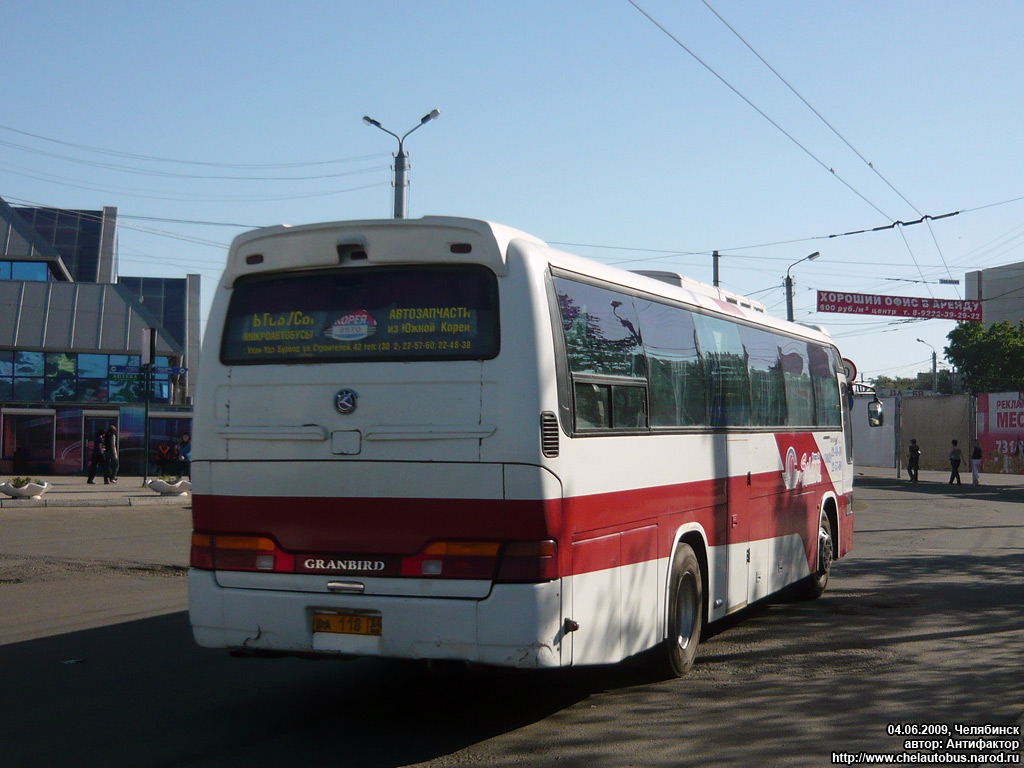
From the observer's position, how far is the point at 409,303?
6.39 m

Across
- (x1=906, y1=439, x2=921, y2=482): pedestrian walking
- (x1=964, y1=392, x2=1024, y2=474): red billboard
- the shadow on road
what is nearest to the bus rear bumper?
the shadow on road

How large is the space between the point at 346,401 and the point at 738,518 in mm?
4078

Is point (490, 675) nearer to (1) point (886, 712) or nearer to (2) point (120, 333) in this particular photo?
(1) point (886, 712)

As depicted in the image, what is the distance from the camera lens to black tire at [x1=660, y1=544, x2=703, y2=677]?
7.54 metres

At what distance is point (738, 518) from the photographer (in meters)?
9.11

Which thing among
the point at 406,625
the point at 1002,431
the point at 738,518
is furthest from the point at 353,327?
the point at 1002,431

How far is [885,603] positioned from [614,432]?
6.05 m

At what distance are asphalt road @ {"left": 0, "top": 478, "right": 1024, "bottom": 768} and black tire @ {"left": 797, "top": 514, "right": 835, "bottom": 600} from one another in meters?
0.15

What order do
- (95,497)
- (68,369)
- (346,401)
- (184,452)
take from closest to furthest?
(346,401) → (95,497) → (184,452) → (68,369)

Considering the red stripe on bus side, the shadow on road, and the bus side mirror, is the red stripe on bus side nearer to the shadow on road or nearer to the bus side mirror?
the shadow on road

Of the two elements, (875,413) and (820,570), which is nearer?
(820,570)

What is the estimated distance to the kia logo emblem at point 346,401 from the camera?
6.32 metres

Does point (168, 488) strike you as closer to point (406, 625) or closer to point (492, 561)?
point (406, 625)

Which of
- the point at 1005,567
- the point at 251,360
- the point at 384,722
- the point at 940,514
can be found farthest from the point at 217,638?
the point at 940,514
